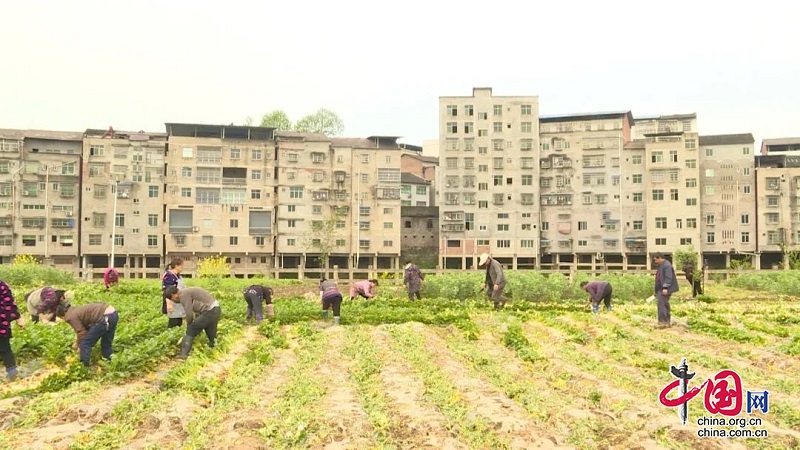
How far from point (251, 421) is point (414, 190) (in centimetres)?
7606

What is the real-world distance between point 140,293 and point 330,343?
2013cm

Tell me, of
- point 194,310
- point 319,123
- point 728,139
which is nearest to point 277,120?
point 319,123

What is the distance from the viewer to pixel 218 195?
7056 centimetres

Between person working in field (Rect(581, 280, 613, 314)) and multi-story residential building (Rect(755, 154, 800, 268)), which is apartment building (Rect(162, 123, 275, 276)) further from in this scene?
multi-story residential building (Rect(755, 154, 800, 268))

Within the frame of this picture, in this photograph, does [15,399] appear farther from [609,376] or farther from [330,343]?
[609,376]

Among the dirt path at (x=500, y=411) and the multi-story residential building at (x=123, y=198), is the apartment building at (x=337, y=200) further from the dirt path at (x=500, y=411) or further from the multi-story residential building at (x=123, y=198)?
the dirt path at (x=500, y=411)

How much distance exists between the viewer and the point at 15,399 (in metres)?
10.1

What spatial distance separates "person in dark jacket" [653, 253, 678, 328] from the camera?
1834 cm

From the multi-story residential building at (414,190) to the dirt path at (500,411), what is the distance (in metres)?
70.9

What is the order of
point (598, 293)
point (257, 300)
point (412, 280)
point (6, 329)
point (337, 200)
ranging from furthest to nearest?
point (337, 200), point (412, 280), point (598, 293), point (257, 300), point (6, 329)

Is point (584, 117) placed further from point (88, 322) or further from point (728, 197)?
point (88, 322)

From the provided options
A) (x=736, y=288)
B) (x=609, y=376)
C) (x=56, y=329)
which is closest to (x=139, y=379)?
(x=56, y=329)

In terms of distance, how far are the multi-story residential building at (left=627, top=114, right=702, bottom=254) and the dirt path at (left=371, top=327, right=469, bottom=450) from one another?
65.1m

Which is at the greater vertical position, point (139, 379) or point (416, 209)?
point (416, 209)
